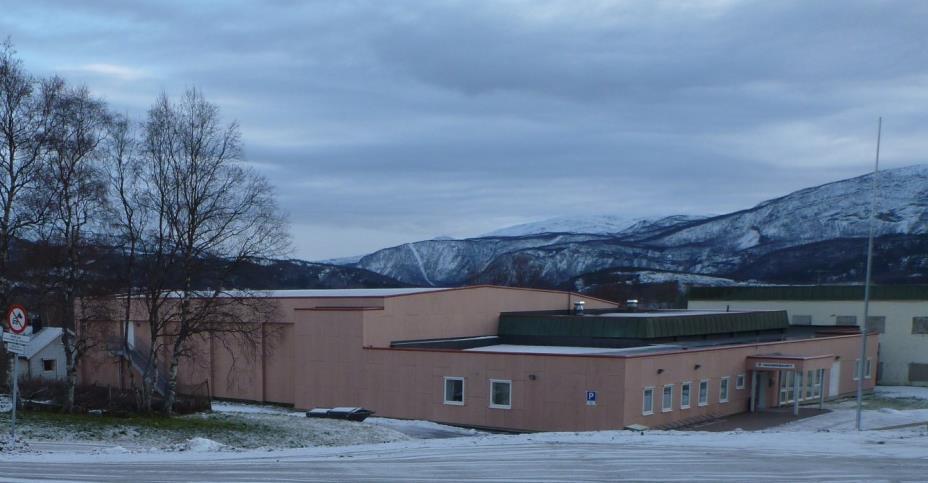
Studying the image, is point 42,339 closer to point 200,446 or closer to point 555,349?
point 555,349

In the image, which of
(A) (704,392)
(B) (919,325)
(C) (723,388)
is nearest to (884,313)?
(B) (919,325)

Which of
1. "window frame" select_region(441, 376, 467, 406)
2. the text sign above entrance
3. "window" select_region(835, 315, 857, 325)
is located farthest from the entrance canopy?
"window" select_region(835, 315, 857, 325)

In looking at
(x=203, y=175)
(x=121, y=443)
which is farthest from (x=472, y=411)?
(x=121, y=443)

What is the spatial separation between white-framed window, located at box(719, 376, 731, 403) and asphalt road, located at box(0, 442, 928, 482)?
67.5ft

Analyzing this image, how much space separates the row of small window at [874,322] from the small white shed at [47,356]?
157ft

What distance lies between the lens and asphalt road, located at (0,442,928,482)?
14.5 metres

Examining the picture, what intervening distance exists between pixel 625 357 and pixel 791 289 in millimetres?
34986

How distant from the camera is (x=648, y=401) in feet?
108

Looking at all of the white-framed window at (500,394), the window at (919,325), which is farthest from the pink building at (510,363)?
the window at (919,325)

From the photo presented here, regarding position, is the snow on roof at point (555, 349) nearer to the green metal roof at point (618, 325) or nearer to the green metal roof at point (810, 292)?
the green metal roof at point (618, 325)

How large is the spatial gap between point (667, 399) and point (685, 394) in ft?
5.39

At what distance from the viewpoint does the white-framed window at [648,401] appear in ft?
107

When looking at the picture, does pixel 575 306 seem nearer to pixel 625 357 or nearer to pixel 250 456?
pixel 625 357

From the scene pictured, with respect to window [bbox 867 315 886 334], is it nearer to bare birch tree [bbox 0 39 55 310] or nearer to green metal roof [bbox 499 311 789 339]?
green metal roof [bbox 499 311 789 339]
